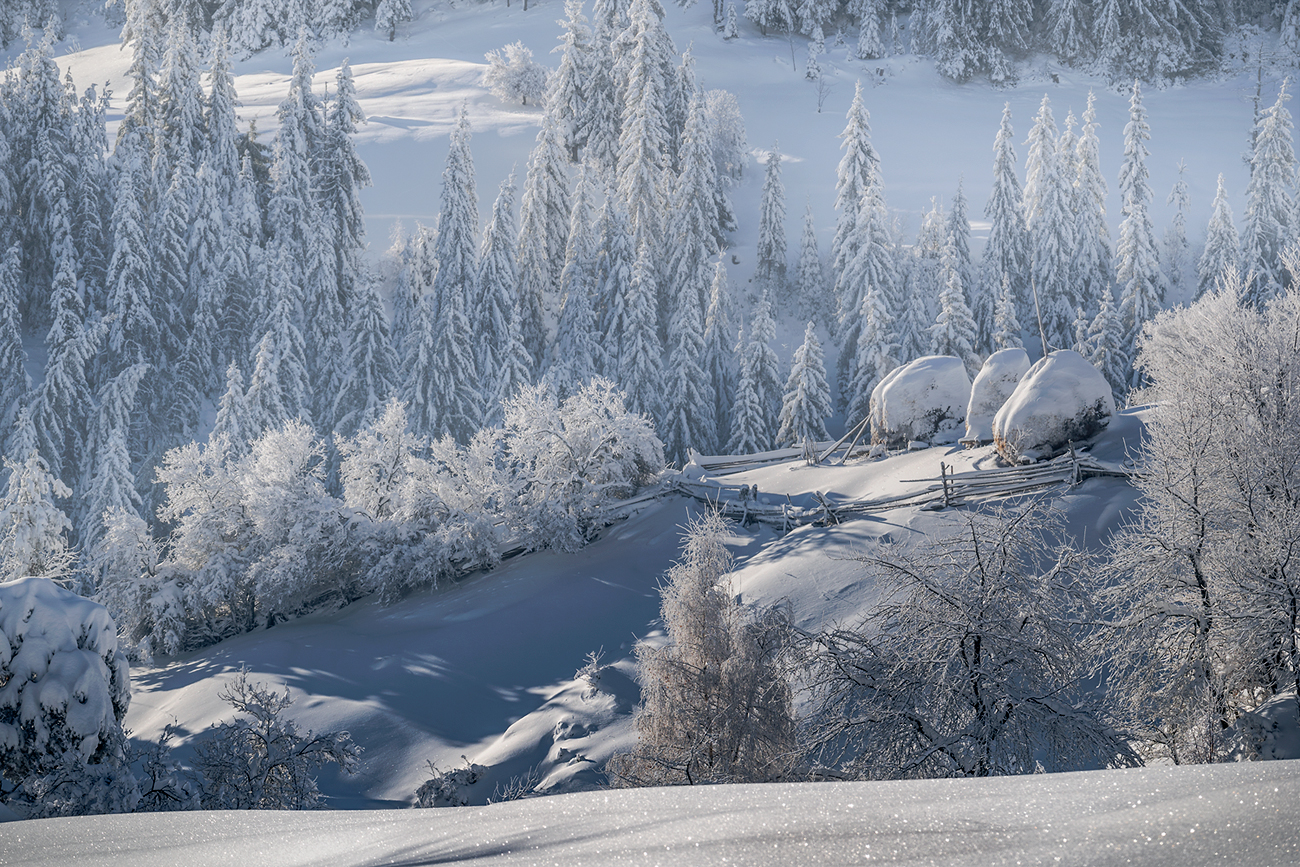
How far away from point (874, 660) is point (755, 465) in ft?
65.3

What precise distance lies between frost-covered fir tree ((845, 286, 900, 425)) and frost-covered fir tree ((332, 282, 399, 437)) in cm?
2132

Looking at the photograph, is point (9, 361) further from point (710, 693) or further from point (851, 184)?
point (710, 693)

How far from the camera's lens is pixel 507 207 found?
4506 cm

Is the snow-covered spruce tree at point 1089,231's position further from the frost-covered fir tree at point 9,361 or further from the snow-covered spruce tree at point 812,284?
the frost-covered fir tree at point 9,361

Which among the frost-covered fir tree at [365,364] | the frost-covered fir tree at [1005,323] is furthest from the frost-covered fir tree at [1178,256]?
the frost-covered fir tree at [365,364]

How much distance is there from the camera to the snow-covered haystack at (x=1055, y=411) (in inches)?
843

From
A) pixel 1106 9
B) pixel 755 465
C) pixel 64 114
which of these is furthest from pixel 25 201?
pixel 1106 9

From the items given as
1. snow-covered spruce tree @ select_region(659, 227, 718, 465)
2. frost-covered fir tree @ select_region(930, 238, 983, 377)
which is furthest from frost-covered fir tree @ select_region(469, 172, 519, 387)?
frost-covered fir tree @ select_region(930, 238, 983, 377)

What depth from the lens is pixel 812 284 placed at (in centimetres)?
5172

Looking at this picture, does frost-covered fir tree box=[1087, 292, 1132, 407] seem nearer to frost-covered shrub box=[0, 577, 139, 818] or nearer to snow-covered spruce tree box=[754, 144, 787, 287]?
snow-covered spruce tree box=[754, 144, 787, 287]

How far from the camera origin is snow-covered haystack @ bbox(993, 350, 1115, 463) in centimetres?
2142

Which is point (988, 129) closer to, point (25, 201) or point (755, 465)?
point (755, 465)

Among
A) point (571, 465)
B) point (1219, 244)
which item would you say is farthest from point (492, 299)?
point (1219, 244)

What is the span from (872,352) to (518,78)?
38053mm
